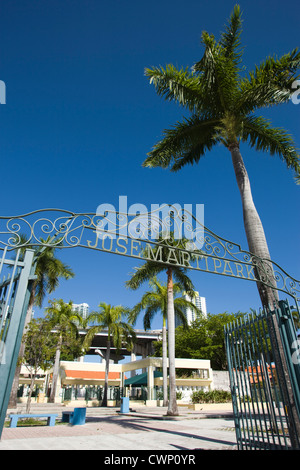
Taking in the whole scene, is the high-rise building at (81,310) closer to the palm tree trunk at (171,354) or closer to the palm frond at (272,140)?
the palm tree trunk at (171,354)

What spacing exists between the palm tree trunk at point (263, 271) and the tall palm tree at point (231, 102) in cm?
3

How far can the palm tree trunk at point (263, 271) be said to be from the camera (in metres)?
5.58

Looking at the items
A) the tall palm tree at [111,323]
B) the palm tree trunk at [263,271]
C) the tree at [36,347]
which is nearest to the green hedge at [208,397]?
the tall palm tree at [111,323]

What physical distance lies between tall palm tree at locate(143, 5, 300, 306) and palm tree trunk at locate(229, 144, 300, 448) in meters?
0.03

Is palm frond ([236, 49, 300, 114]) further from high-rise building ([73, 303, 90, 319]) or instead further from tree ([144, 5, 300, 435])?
high-rise building ([73, 303, 90, 319])

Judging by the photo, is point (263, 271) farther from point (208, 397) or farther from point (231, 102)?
point (208, 397)

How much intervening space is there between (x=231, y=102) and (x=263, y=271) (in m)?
5.44

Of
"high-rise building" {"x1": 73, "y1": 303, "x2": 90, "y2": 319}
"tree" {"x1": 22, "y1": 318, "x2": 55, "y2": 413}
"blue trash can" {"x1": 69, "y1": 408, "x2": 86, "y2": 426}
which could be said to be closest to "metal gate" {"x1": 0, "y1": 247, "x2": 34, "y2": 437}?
"blue trash can" {"x1": 69, "y1": 408, "x2": 86, "y2": 426}

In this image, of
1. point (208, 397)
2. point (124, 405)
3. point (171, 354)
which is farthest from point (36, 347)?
point (208, 397)

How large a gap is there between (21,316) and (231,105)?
27.8 ft

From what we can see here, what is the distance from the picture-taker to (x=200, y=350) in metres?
38.7

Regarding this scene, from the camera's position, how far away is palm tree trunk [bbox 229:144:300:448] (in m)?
5.58
